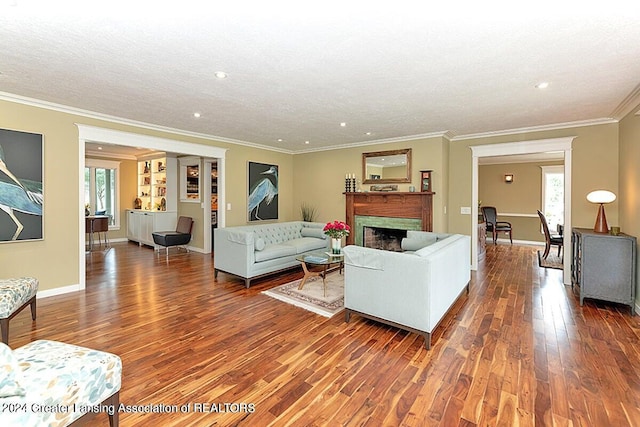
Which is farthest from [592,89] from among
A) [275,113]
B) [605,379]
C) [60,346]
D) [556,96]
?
[60,346]

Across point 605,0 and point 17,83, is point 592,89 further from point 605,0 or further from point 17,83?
point 17,83

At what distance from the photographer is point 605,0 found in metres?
1.74

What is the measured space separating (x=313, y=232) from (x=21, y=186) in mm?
4202

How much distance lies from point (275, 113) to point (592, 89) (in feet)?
12.0

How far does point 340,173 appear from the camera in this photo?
22.2 ft

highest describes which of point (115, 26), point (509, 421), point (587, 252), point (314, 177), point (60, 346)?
point (115, 26)

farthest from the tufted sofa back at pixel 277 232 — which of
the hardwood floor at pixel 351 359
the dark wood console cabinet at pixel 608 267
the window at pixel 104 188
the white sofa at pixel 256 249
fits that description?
the window at pixel 104 188

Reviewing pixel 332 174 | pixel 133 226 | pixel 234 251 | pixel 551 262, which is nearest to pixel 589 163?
pixel 551 262

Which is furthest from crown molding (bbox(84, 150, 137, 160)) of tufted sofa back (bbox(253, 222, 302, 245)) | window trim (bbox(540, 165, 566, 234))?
window trim (bbox(540, 165, 566, 234))

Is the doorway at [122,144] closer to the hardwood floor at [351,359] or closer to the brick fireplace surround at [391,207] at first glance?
the hardwood floor at [351,359]

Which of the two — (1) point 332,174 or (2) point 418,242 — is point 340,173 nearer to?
(1) point 332,174

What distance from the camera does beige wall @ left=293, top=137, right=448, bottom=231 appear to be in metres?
5.42

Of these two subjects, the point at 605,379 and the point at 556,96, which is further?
the point at 556,96

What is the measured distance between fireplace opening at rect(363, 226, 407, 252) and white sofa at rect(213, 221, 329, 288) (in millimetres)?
1119
